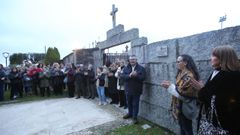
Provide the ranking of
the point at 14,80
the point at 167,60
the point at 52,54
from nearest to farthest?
the point at 167,60 < the point at 14,80 < the point at 52,54

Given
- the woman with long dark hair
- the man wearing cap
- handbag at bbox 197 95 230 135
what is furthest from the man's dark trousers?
handbag at bbox 197 95 230 135

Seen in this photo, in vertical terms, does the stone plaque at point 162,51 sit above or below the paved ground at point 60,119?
above

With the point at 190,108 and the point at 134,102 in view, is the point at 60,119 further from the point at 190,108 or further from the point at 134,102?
the point at 190,108

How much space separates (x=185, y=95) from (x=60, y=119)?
5.33 m

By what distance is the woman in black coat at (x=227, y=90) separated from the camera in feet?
10.1

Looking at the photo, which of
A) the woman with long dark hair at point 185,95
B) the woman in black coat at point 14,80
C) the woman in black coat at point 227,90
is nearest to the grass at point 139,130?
the woman with long dark hair at point 185,95

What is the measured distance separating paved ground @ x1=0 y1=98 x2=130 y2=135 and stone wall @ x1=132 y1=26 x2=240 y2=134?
0.99m

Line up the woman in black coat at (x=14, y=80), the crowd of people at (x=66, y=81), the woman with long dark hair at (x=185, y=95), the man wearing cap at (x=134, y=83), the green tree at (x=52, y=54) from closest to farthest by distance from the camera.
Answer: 1. the woman with long dark hair at (x=185, y=95)
2. the man wearing cap at (x=134, y=83)
3. the crowd of people at (x=66, y=81)
4. the woman in black coat at (x=14, y=80)
5. the green tree at (x=52, y=54)

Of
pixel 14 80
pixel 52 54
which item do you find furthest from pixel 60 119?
pixel 52 54

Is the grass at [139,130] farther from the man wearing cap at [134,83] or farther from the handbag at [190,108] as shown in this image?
the handbag at [190,108]

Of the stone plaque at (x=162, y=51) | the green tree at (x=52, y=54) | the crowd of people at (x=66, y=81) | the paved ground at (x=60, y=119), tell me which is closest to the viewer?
the stone plaque at (x=162, y=51)

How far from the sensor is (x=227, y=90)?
3.08 meters

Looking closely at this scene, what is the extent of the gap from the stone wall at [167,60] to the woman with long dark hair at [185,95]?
1.54 ft

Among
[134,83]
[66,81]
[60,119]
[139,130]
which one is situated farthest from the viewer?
[66,81]
